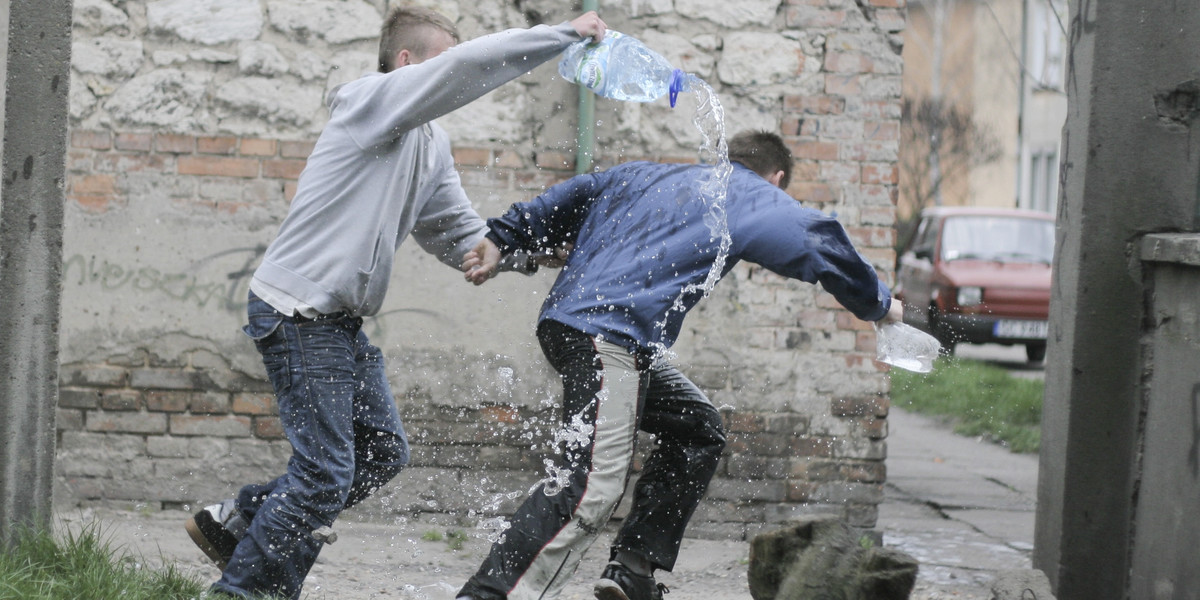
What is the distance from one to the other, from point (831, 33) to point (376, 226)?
2683 millimetres

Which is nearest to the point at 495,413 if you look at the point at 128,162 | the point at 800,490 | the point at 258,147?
the point at 800,490

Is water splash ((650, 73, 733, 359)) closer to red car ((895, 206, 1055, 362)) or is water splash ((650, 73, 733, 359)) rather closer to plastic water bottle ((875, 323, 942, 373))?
plastic water bottle ((875, 323, 942, 373))

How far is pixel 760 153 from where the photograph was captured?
4332 millimetres

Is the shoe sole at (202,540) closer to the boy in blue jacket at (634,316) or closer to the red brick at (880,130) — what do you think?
the boy in blue jacket at (634,316)

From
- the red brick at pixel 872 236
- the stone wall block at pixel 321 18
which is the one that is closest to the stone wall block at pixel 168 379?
the stone wall block at pixel 321 18

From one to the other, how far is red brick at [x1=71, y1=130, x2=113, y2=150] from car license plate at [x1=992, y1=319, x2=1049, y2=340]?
10.3 m

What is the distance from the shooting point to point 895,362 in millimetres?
4633

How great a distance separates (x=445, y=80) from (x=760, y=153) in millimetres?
1224

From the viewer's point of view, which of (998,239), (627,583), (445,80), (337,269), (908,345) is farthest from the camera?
(998,239)

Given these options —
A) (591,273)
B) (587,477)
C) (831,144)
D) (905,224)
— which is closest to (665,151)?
(831,144)

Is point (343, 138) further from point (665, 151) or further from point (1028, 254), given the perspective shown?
point (1028, 254)

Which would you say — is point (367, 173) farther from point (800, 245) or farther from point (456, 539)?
point (456, 539)

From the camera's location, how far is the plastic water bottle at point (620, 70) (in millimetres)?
4020

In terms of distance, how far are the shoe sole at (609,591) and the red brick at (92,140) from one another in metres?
3.12
